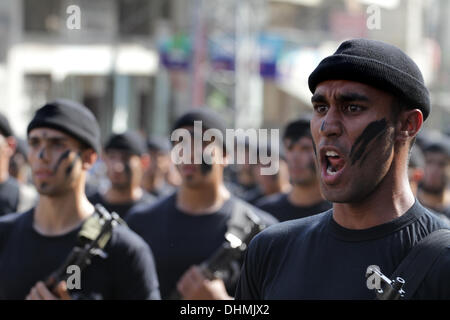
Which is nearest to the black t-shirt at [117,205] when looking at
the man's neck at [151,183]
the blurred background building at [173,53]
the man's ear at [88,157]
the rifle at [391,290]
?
the man's neck at [151,183]

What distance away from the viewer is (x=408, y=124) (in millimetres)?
3117

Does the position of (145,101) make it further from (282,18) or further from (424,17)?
(424,17)

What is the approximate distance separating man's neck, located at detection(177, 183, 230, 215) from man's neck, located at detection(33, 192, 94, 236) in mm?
1544

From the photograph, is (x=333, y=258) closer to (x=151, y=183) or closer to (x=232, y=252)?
(x=232, y=252)

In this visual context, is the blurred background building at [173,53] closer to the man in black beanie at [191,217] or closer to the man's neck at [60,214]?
the man in black beanie at [191,217]

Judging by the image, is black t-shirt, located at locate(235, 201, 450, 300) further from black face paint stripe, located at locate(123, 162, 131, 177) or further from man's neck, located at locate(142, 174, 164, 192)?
man's neck, located at locate(142, 174, 164, 192)

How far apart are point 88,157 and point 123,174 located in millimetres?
3748

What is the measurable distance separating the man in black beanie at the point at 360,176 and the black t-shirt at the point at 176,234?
2.89m

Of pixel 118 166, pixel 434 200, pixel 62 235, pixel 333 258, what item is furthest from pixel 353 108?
pixel 118 166

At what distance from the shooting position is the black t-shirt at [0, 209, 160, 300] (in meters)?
4.69

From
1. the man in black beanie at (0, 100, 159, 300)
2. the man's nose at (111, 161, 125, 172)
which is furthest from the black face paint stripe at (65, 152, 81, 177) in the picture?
the man's nose at (111, 161, 125, 172)

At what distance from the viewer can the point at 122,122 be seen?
2702cm

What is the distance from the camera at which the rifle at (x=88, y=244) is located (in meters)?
4.59

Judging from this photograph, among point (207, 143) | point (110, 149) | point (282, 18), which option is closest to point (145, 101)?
point (282, 18)
